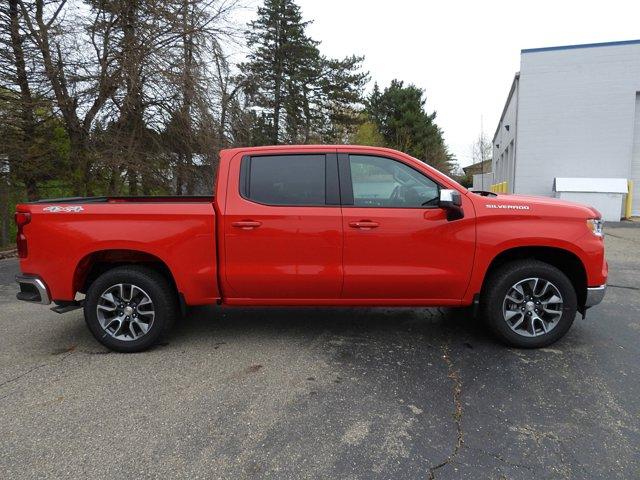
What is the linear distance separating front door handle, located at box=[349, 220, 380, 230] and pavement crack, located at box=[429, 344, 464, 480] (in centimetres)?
134

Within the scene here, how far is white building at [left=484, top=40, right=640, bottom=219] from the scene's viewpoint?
1833 cm

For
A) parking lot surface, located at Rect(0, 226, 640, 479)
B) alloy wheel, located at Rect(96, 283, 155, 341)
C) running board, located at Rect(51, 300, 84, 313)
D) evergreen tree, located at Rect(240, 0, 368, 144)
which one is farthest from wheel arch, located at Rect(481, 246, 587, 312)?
evergreen tree, located at Rect(240, 0, 368, 144)

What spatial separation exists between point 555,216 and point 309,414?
272cm

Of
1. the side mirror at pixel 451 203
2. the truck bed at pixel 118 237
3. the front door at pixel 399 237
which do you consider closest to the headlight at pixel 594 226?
the front door at pixel 399 237

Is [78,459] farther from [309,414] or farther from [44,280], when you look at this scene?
[44,280]

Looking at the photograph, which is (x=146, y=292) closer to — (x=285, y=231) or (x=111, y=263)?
(x=111, y=263)

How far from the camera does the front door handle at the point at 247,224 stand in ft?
12.7

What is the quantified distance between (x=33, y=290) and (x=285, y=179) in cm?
255

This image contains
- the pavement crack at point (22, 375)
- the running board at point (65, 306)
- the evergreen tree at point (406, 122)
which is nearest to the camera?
the pavement crack at point (22, 375)

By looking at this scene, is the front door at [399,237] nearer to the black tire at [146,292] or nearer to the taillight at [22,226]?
the black tire at [146,292]

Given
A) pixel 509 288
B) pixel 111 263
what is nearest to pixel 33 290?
pixel 111 263

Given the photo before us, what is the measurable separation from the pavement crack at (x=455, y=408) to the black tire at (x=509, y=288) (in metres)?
0.54

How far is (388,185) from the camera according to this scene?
13.2 feet

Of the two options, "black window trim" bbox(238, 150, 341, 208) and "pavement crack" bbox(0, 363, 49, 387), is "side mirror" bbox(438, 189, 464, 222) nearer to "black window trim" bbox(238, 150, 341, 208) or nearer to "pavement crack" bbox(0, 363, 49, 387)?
"black window trim" bbox(238, 150, 341, 208)
